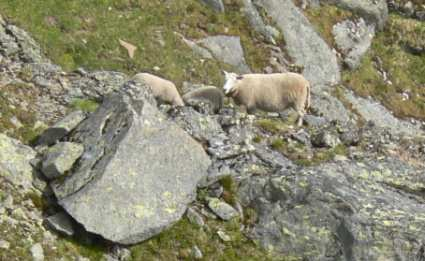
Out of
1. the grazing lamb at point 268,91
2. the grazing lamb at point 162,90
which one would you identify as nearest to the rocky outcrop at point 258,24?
the grazing lamb at point 268,91

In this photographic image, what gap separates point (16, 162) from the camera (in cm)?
1373

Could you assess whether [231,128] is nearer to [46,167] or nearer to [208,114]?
[208,114]

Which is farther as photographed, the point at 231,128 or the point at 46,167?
the point at 231,128

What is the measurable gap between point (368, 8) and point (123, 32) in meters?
17.3

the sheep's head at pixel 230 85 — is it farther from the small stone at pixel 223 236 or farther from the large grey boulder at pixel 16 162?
the small stone at pixel 223 236

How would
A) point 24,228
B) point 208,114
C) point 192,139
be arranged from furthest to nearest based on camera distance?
point 208,114, point 192,139, point 24,228

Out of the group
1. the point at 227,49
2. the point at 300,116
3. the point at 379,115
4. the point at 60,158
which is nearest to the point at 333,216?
the point at 60,158

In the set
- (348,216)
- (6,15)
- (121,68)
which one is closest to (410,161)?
(348,216)

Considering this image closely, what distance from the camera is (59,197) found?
1309 centimetres

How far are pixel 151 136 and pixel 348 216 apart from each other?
428 cm

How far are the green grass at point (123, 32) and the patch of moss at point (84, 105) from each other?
775 centimetres

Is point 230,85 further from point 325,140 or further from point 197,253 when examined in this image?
point 197,253

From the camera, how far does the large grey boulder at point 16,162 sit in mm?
13328

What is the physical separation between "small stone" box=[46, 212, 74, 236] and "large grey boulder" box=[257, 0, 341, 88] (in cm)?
2220
